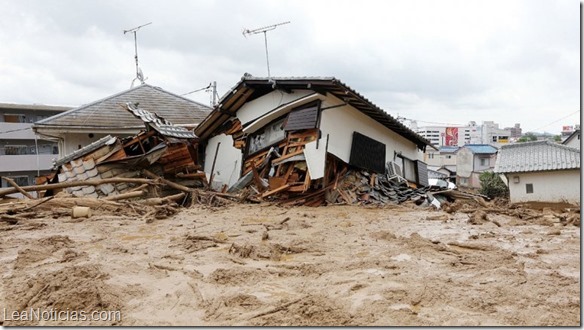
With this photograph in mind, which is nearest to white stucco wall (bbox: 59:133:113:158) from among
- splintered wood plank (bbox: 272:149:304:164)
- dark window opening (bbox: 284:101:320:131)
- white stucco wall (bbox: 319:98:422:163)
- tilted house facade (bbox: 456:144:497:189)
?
splintered wood plank (bbox: 272:149:304:164)

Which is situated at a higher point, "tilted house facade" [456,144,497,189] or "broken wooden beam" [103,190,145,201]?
"tilted house facade" [456,144,497,189]

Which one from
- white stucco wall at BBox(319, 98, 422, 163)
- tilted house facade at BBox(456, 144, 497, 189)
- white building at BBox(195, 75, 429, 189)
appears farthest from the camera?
tilted house facade at BBox(456, 144, 497, 189)

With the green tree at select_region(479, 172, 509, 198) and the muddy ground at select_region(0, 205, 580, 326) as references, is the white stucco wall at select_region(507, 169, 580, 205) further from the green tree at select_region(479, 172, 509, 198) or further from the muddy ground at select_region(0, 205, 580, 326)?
the muddy ground at select_region(0, 205, 580, 326)

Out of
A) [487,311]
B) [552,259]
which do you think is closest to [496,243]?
[552,259]

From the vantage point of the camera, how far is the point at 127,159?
11.5 meters

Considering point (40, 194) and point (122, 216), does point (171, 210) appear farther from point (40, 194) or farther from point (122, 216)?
point (40, 194)

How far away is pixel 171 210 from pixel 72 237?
2.95 metres

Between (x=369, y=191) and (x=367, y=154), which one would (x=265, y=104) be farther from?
(x=369, y=191)

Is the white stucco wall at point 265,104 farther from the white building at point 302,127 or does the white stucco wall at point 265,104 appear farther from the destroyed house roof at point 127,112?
the destroyed house roof at point 127,112

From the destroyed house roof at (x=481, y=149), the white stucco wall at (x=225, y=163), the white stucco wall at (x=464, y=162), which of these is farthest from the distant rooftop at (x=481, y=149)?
the white stucco wall at (x=225, y=163)

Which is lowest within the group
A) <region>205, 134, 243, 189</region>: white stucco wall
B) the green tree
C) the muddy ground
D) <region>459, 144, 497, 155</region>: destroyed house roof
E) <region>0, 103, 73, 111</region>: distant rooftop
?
the green tree

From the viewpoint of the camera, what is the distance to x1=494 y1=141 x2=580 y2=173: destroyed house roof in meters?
16.9

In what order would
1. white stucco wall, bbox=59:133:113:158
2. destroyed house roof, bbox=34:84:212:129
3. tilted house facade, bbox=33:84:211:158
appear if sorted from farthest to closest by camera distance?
white stucco wall, bbox=59:133:113:158
destroyed house roof, bbox=34:84:212:129
tilted house facade, bbox=33:84:211:158

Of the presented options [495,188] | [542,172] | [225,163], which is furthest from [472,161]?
[225,163]
